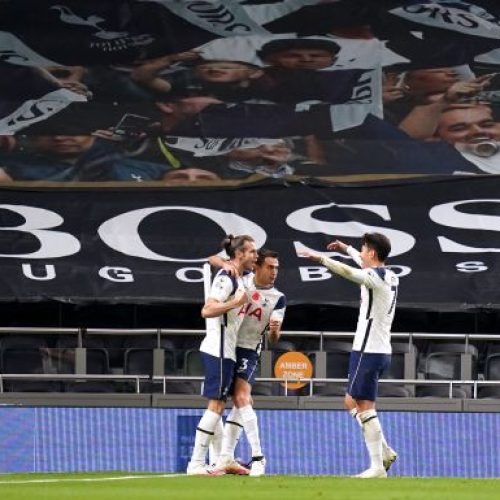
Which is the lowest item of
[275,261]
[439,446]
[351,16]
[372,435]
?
[439,446]

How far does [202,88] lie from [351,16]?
7.68 feet

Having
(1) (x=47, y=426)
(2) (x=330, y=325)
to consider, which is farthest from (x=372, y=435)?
(2) (x=330, y=325)

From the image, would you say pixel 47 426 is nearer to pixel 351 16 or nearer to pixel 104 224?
pixel 104 224

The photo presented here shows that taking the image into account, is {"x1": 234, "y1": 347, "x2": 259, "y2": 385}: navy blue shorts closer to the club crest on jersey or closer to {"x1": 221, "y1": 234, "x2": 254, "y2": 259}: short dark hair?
the club crest on jersey

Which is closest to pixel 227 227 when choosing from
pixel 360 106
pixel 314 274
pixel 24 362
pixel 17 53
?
pixel 314 274

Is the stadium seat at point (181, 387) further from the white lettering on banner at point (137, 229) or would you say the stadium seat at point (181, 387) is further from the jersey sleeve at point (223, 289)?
the jersey sleeve at point (223, 289)

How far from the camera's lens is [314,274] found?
2144 cm

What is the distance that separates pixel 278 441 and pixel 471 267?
547cm

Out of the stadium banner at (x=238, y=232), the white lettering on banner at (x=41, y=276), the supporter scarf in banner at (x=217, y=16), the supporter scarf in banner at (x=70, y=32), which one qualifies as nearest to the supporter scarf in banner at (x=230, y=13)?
the supporter scarf in banner at (x=217, y=16)

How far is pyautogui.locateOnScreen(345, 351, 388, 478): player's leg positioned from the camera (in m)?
13.2

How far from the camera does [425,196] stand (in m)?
21.8

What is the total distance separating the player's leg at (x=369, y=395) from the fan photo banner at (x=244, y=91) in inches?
348

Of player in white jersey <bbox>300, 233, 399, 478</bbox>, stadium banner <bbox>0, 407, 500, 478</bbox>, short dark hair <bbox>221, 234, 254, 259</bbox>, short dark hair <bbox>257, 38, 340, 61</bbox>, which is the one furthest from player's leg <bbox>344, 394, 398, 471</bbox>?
short dark hair <bbox>257, 38, 340, 61</bbox>

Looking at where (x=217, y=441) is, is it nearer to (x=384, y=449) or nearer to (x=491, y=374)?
(x=384, y=449)
